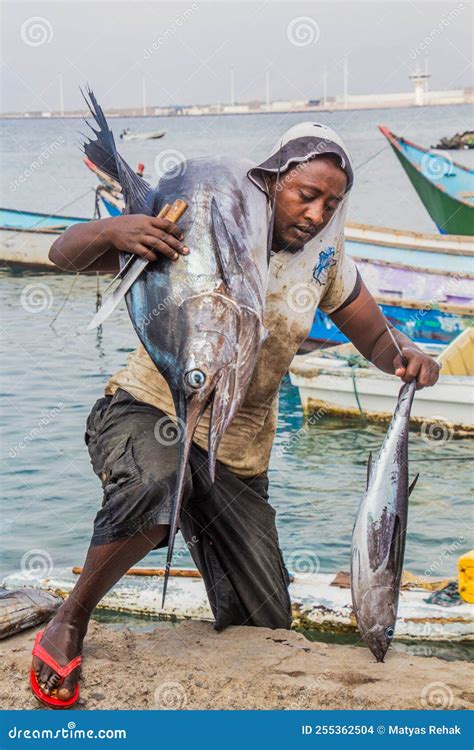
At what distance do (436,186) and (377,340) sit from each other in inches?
633

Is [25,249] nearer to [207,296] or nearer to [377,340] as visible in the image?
[377,340]

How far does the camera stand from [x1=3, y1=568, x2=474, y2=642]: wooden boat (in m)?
5.45

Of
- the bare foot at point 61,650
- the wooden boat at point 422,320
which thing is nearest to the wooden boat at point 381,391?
the wooden boat at point 422,320

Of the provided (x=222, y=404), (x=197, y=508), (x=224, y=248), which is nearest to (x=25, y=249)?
(x=197, y=508)

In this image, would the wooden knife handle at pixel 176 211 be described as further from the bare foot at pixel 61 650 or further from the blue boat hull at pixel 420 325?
the blue boat hull at pixel 420 325

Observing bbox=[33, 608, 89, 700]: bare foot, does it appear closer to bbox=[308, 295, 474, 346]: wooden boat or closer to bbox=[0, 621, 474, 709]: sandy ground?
bbox=[0, 621, 474, 709]: sandy ground

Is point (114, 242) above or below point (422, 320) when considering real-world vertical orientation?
below

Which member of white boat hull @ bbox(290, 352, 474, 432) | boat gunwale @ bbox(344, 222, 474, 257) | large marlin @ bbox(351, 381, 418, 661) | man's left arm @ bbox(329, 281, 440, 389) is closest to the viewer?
large marlin @ bbox(351, 381, 418, 661)

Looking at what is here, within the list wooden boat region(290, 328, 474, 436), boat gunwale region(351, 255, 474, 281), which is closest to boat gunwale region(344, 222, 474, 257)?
boat gunwale region(351, 255, 474, 281)

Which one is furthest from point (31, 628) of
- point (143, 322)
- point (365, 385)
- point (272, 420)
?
Result: point (365, 385)

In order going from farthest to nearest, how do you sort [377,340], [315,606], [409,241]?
1. [409,241]
2. [315,606]
3. [377,340]

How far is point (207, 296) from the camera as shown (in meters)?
2.97

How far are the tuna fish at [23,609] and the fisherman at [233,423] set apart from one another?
0.64 m

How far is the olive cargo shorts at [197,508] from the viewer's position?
3.49 meters
